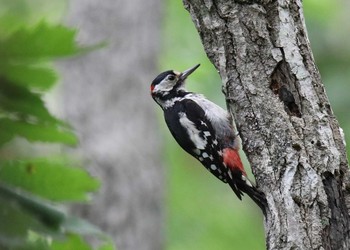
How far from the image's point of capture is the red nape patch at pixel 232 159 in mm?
4656

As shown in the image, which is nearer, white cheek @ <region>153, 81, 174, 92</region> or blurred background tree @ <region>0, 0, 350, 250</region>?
white cheek @ <region>153, 81, 174, 92</region>

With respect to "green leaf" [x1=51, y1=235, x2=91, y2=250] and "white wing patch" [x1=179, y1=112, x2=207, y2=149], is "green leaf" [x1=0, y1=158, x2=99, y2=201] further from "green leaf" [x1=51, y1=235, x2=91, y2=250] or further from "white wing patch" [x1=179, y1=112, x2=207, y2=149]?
"white wing patch" [x1=179, y1=112, x2=207, y2=149]

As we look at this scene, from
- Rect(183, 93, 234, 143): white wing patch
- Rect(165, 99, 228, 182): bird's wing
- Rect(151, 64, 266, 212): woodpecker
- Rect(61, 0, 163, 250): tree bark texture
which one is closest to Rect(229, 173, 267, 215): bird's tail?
Rect(151, 64, 266, 212): woodpecker

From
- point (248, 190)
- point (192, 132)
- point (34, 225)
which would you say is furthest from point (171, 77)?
point (34, 225)

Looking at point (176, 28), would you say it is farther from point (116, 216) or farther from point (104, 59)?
point (116, 216)

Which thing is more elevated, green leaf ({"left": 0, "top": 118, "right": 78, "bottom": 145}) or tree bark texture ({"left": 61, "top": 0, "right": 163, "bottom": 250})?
tree bark texture ({"left": 61, "top": 0, "right": 163, "bottom": 250})

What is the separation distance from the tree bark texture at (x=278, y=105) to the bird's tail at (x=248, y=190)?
0.21 ft

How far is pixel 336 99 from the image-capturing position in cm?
1024

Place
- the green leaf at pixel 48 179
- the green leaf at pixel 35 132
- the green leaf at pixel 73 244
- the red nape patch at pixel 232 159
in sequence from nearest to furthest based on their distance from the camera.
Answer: the green leaf at pixel 35 132, the green leaf at pixel 48 179, the green leaf at pixel 73 244, the red nape patch at pixel 232 159

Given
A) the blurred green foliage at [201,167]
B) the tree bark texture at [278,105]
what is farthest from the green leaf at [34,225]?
the blurred green foliage at [201,167]

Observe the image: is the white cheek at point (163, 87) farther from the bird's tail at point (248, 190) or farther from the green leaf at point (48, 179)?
the green leaf at point (48, 179)

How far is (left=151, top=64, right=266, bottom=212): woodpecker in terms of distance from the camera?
4.69m

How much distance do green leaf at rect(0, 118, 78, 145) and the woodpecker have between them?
59.7 inches

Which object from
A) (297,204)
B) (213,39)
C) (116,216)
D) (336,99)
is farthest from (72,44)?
(336,99)
